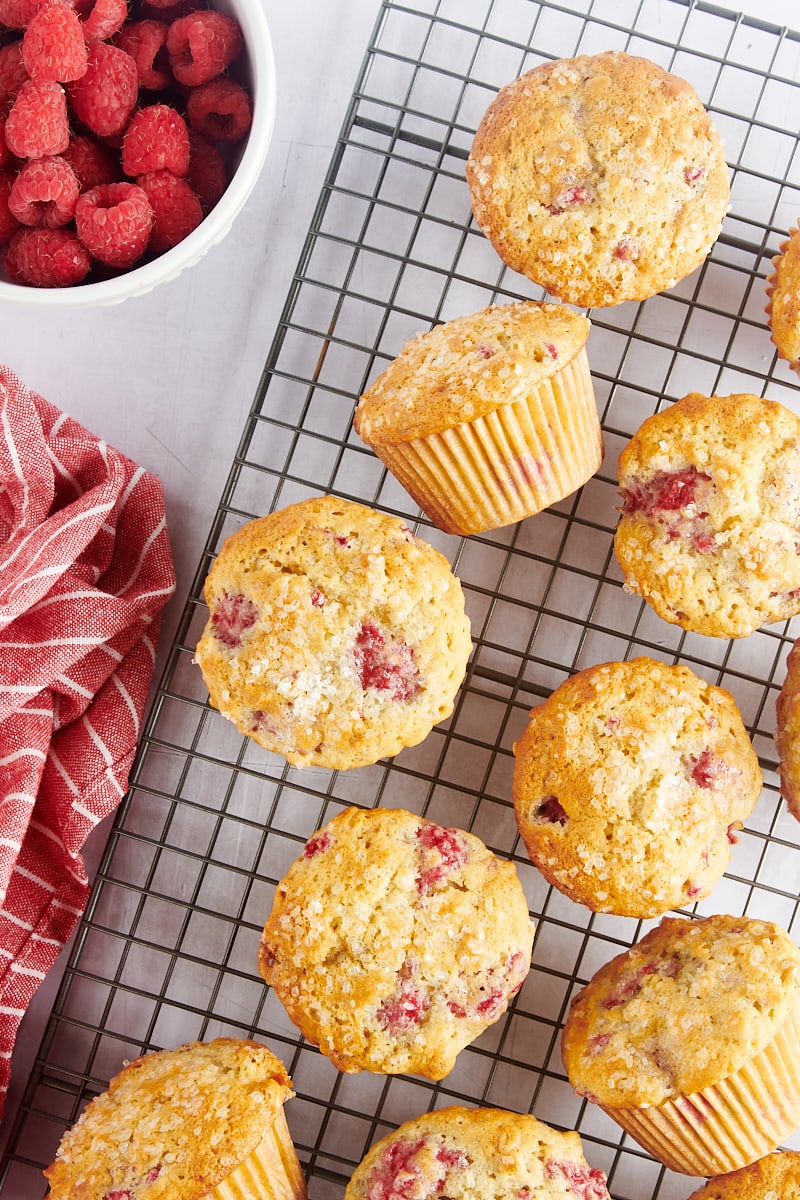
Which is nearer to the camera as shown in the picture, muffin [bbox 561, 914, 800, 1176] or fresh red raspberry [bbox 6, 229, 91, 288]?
muffin [bbox 561, 914, 800, 1176]

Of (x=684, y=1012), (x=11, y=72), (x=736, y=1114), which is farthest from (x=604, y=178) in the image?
(x=736, y=1114)

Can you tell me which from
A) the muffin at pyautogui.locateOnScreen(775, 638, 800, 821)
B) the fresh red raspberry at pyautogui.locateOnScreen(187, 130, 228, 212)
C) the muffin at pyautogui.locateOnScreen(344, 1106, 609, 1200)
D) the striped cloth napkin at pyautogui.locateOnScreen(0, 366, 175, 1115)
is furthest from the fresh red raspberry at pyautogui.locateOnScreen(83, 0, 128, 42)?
the muffin at pyautogui.locateOnScreen(344, 1106, 609, 1200)

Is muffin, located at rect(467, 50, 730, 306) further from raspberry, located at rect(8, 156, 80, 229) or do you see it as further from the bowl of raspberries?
raspberry, located at rect(8, 156, 80, 229)

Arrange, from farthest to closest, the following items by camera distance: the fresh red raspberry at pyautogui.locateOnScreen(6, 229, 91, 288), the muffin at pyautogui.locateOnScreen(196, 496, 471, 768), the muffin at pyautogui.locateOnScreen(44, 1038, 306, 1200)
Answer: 1. the fresh red raspberry at pyautogui.locateOnScreen(6, 229, 91, 288)
2. the muffin at pyautogui.locateOnScreen(196, 496, 471, 768)
3. the muffin at pyautogui.locateOnScreen(44, 1038, 306, 1200)

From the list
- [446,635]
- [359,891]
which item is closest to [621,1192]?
[359,891]

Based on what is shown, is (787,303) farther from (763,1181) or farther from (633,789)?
(763,1181)

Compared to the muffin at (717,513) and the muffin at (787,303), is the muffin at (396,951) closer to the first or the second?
the muffin at (717,513)

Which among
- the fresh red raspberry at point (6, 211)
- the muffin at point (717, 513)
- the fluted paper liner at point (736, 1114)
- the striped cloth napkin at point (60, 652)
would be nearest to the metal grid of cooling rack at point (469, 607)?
the striped cloth napkin at point (60, 652)
